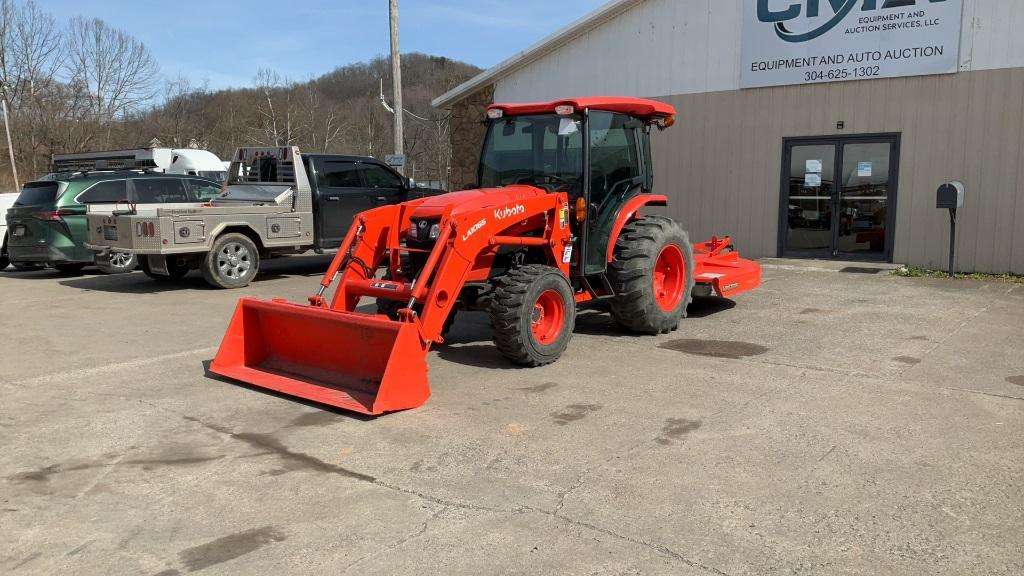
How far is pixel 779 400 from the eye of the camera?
576 centimetres

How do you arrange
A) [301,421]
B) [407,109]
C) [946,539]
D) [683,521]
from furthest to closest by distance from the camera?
[407,109] → [301,421] → [683,521] → [946,539]

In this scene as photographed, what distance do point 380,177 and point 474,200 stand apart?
289 inches

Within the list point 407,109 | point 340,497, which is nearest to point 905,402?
point 340,497

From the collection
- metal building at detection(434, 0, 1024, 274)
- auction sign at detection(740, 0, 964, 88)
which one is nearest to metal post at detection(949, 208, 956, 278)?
metal building at detection(434, 0, 1024, 274)

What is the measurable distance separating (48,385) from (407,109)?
4377 centimetres

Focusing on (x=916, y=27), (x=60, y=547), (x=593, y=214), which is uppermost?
(x=916, y=27)

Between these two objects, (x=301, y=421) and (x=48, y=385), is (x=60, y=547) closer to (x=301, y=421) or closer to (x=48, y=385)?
(x=301, y=421)

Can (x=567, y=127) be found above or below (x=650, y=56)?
below

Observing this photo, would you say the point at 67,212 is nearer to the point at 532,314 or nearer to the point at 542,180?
the point at 542,180

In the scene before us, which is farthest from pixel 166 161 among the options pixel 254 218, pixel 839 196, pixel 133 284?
pixel 839 196

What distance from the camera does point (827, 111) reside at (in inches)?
530

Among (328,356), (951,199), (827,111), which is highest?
(827,111)

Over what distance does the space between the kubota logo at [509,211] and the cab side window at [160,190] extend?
30.3ft

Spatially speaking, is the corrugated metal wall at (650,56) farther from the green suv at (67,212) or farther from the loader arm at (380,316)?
the loader arm at (380,316)
